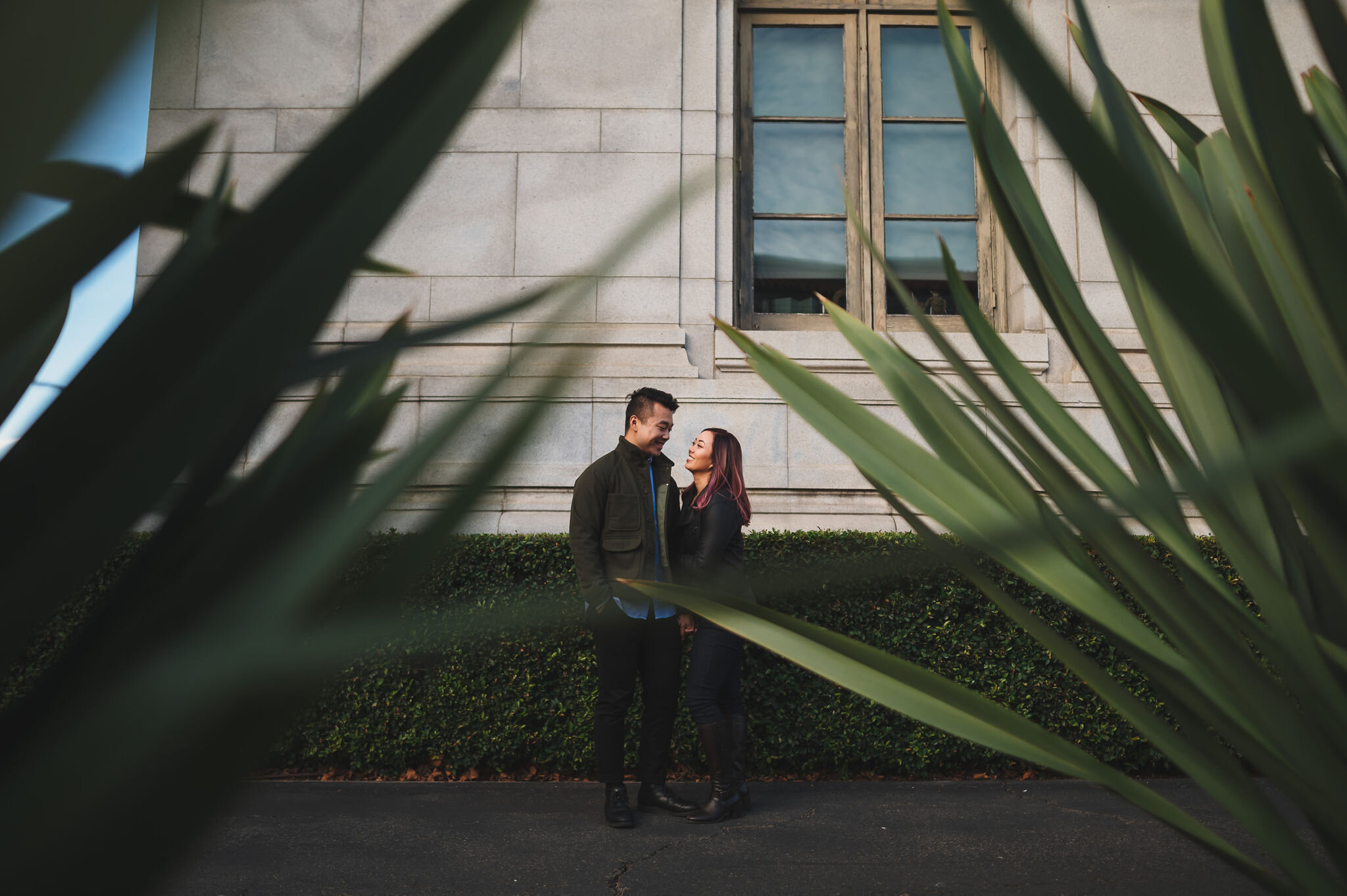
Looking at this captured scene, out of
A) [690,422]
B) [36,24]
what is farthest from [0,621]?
[690,422]

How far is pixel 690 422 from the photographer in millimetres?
6227

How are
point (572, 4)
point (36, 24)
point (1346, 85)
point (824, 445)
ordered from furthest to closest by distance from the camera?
point (572, 4) < point (824, 445) < point (1346, 85) < point (36, 24)

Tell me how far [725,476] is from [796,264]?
142 inches

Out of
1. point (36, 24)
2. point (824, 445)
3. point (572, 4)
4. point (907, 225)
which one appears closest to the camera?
point (36, 24)

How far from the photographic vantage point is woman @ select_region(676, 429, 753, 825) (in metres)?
3.87

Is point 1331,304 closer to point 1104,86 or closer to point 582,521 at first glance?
point 1104,86

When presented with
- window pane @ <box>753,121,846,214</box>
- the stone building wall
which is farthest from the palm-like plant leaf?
window pane @ <box>753,121,846,214</box>

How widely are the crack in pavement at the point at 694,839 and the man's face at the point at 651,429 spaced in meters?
1.63

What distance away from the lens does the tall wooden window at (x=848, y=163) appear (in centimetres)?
723

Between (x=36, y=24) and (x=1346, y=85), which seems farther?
(x=1346, y=85)

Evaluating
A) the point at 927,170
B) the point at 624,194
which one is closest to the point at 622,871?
the point at 624,194

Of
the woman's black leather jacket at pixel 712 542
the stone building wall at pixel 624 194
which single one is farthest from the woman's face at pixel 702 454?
the stone building wall at pixel 624 194

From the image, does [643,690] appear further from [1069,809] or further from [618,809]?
[1069,809]

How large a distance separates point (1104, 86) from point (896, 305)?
23.0 ft
